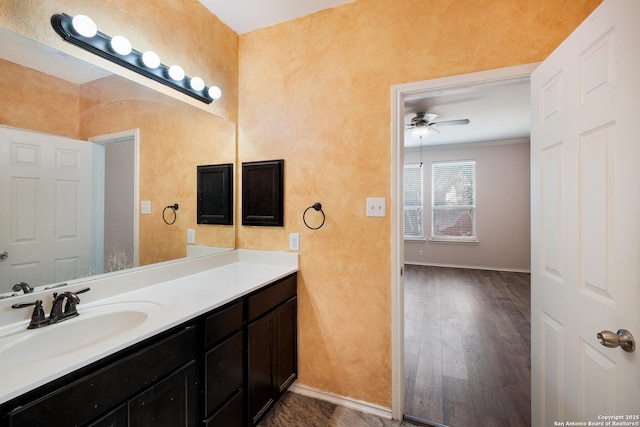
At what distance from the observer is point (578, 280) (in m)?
1.09

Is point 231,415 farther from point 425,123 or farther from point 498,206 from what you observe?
point 498,206

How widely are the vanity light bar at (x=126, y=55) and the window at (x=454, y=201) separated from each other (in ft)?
16.8

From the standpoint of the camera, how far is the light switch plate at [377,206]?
5.62 ft

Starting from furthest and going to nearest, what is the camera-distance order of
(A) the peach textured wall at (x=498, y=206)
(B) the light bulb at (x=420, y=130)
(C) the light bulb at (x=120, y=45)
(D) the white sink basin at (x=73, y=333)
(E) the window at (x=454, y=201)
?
1. (E) the window at (x=454, y=201)
2. (A) the peach textured wall at (x=498, y=206)
3. (B) the light bulb at (x=420, y=130)
4. (C) the light bulb at (x=120, y=45)
5. (D) the white sink basin at (x=73, y=333)

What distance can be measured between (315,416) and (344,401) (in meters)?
0.22

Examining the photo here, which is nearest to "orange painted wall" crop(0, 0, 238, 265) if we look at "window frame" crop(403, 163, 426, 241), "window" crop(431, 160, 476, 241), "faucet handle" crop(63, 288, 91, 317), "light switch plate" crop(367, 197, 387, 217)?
"faucet handle" crop(63, 288, 91, 317)

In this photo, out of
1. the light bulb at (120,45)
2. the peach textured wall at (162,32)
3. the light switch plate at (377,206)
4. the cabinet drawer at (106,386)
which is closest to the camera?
the cabinet drawer at (106,386)

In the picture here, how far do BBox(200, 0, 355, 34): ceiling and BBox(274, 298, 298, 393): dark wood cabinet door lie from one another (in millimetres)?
1971

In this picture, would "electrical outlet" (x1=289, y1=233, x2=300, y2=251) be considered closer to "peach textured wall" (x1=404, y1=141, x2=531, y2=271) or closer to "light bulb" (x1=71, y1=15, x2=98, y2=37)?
"light bulb" (x1=71, y1=15, x2=98, y2=37)

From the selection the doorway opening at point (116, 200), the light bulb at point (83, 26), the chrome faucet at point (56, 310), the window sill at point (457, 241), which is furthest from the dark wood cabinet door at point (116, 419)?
the window sill at point (457, 241)

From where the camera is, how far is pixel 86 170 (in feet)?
4.42

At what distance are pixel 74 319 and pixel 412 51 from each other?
2.15 meters

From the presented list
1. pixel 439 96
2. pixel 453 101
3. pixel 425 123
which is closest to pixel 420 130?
pixel 425 123

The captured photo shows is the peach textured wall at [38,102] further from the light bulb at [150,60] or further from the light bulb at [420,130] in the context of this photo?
the light bulb at [420,130]
